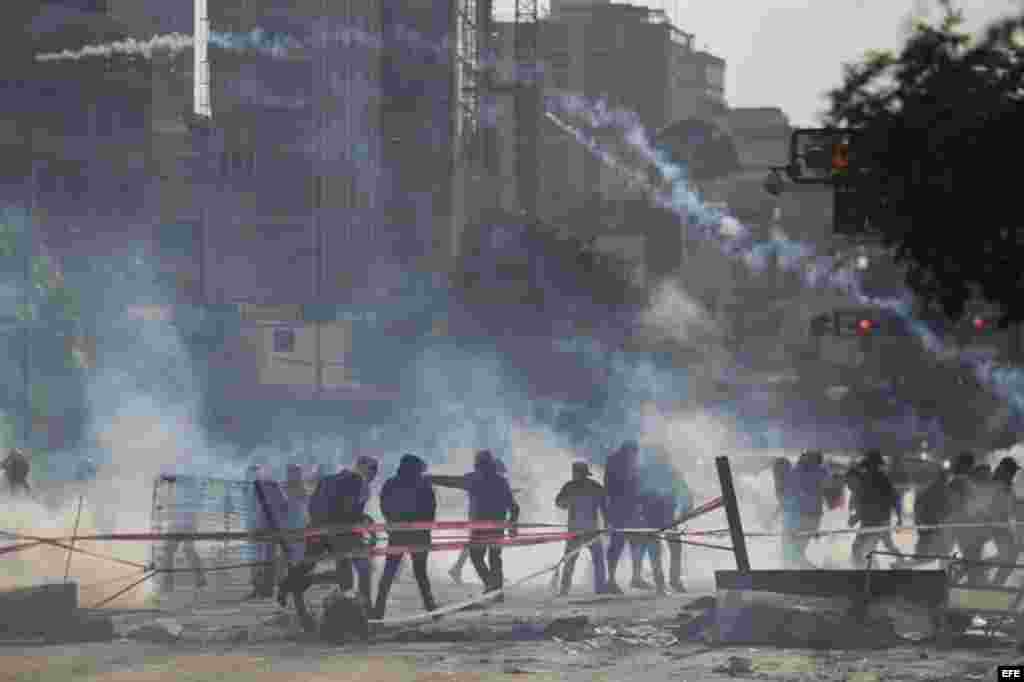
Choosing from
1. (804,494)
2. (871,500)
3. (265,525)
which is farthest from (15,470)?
(871,500)

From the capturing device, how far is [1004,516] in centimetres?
2352

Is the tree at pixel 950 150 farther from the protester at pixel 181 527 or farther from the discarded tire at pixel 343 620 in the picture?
the protester at pixel 181 527

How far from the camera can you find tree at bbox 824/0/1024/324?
30.2ft

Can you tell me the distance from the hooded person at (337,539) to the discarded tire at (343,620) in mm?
371

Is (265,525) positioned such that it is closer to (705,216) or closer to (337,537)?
(337,537)

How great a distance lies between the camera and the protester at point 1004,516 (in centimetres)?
2248

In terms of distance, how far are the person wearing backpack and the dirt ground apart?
45cm

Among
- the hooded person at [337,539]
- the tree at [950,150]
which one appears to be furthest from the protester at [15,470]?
the tree at [950,150]

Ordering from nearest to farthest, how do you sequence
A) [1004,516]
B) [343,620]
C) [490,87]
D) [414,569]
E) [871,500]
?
[343,620], [414,569], [1004,516], [871,500], [490,87]

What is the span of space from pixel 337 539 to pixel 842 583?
4.63m

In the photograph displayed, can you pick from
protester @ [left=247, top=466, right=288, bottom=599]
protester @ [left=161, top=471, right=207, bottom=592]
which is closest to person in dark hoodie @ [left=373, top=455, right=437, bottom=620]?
protester @ [left=247, top=466, right=288, bottom=599]

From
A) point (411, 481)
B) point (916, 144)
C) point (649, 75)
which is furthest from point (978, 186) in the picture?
point (649, 75)

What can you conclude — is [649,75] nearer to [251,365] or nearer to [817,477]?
[251,365]

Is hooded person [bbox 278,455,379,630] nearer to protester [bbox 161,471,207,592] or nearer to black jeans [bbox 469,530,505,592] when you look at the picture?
black jeans [bbox 469,530,505,592]
